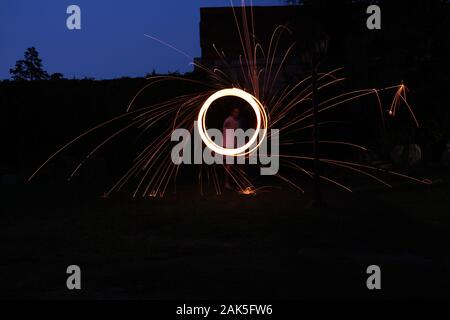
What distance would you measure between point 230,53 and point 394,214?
19.0m

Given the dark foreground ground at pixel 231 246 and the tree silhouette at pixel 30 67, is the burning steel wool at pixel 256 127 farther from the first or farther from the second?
the tree silhouette at pixel 30 67

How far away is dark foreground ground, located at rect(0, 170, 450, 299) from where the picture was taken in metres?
6.28

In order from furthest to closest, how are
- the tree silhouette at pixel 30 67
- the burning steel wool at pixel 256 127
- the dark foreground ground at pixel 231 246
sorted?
the tree silhouette at pixel 30 67 → the burning steel wool at pixel 256 127 → the dark foreground ground at pixel 231 246

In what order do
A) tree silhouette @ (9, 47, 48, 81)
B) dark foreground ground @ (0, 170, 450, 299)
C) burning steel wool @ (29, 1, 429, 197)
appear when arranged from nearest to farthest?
→ 1. dark foreground ground @ (0, 170, 450, 299)
2. burning steel wool @ (29, 1, 429, 197)
3. tree silhouette @ (9, 47, 48, 81)

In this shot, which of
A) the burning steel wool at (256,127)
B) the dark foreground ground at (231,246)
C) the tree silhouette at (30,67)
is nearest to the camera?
the dark foreground ground at (231,246)

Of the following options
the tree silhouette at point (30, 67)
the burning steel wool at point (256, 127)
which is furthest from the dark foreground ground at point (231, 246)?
the tree silhouette at point (30, 67)

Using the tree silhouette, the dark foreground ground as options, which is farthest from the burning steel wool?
the tree silhouette

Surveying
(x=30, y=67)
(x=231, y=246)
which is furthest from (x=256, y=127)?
(x=30, y=67)

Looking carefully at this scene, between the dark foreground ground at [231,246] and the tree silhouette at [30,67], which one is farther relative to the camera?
the tree silhouette at [30,67]

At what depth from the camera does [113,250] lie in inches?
319

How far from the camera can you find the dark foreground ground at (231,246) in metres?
6.28

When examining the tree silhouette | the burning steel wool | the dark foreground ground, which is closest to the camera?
the dark foreground ground

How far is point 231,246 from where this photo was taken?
325 inches

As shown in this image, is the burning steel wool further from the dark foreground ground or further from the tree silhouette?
the tree silhouette
